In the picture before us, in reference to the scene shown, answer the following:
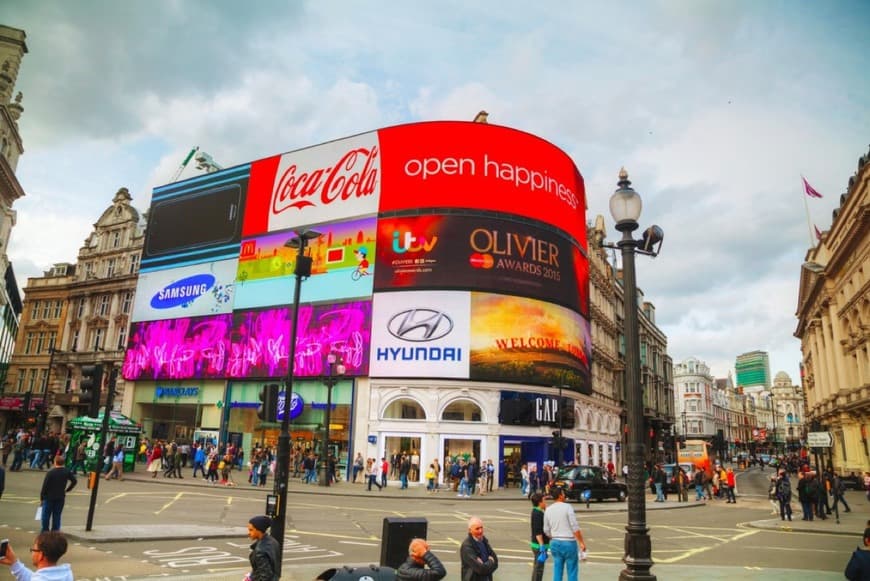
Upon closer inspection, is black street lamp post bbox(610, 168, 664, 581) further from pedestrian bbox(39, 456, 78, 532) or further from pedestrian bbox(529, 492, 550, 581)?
pedestrian bbox(39, 456, 78, 532)

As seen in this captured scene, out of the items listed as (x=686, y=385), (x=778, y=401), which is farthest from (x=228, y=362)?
(x=778, y=401)

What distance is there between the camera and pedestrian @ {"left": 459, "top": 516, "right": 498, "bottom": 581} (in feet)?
23.9

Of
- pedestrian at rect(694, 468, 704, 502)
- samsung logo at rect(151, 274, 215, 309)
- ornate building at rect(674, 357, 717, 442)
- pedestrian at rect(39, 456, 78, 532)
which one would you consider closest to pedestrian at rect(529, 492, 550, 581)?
pedestrian at rect(39, 456, 78, 532)

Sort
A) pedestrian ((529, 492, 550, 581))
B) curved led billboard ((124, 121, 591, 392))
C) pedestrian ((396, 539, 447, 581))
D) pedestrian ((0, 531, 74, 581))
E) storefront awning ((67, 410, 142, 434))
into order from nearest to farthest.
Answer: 1. pedestrian ((0, 531, 74, 581))
2. pedestrian ((396, 539, 447, 581))
3. pedestrian ((529, 492, 550, 581))
4. storefront awning ((67, 410, 142, 434))
5. curved led billboard ((124, 121, 591, 392))

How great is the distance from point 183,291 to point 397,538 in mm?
48042

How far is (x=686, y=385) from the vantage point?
134375mm

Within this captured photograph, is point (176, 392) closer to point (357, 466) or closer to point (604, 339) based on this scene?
point (357, 466)

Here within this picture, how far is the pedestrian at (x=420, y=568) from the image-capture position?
6.10 m

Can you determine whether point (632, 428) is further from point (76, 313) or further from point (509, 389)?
point (76, 313)

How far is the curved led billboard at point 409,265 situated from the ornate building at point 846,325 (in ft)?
62.8

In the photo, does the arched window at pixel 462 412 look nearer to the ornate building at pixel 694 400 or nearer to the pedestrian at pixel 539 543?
the pedestrian at pixel 539 543

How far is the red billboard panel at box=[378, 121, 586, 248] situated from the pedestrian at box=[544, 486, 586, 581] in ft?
109

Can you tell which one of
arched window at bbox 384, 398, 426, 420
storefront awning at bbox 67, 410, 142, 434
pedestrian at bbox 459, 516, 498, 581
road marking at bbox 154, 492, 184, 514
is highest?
arched window at bbox 384, 398, 426, 420

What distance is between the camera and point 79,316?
2496 inches
